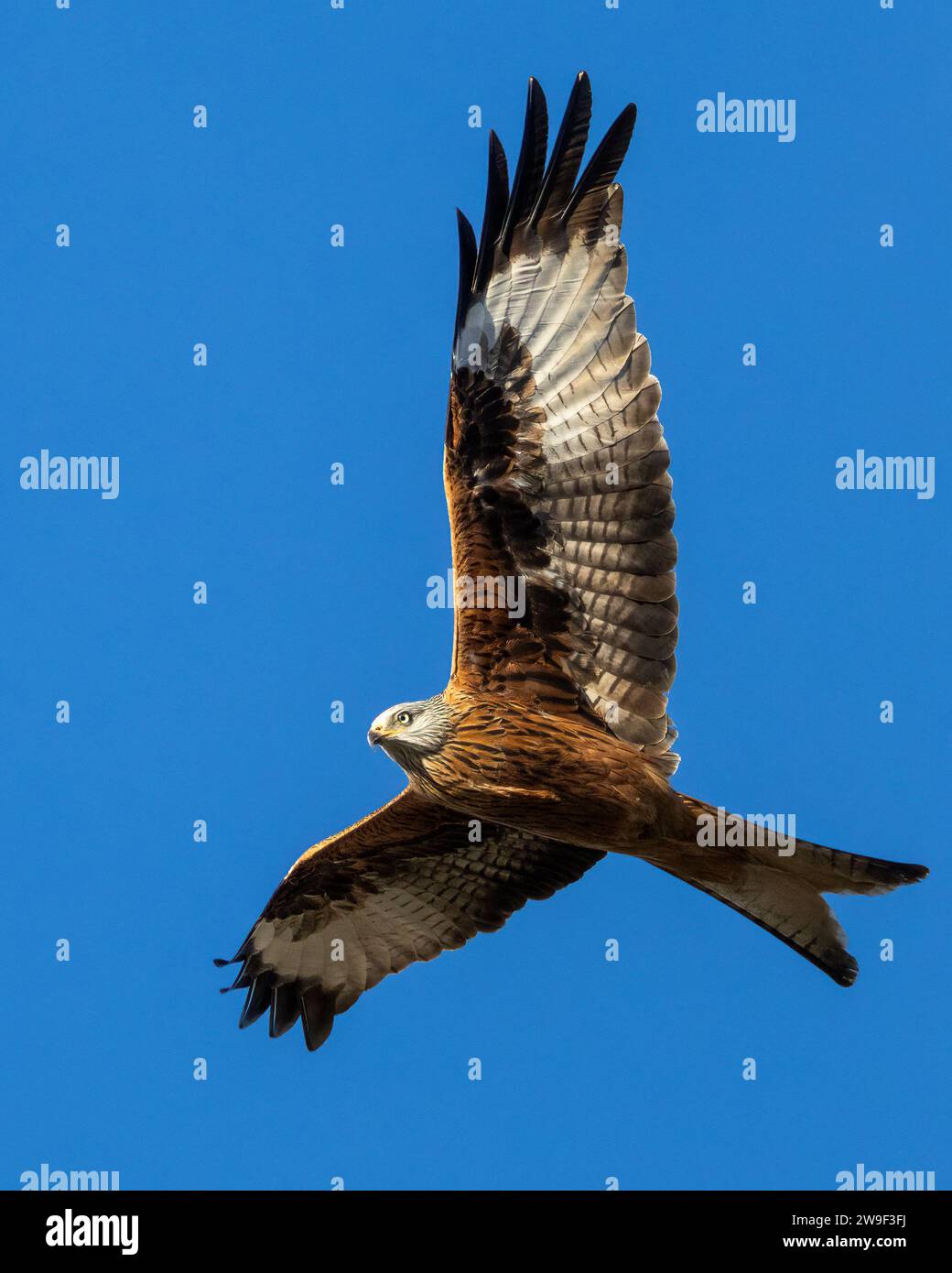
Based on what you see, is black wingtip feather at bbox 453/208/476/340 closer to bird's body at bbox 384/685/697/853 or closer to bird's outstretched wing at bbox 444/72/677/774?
bird's outstretched wing at bbox 444/72/677/774

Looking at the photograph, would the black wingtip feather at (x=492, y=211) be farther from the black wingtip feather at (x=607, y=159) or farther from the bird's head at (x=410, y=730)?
the bird's head at (x=410, y=730)

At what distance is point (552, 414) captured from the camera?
11.1m

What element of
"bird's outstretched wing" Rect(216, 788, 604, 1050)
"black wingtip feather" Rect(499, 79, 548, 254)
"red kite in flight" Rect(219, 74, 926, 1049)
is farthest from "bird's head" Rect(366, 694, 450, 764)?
"black wingtip feather" Rect(499, 79, 548, 254)

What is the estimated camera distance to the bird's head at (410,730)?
1090 centimetres

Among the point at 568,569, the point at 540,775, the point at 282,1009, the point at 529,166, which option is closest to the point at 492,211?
the point at 529,166

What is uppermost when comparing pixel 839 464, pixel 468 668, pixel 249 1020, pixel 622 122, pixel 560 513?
pixel 622 122

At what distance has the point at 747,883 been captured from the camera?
11.5 metres

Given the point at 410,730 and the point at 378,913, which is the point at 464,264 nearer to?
the point at 410,730

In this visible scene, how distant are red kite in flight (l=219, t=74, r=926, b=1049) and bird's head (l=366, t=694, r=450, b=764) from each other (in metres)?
0.01

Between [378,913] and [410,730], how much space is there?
243 cm

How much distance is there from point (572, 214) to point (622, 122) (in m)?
0.54

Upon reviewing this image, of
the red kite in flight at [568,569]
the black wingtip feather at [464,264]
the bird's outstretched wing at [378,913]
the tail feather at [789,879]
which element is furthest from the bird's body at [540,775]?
the black wingtip feather at [464,264]
